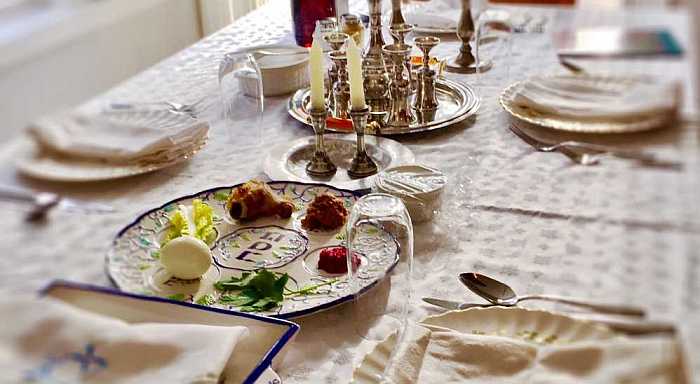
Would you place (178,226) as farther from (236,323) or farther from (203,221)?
(236,323)

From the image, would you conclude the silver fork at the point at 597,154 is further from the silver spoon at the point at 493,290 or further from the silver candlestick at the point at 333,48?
the silver candlestick at the point at 333,48

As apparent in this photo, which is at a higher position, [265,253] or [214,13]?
[214,13]

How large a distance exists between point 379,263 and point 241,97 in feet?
1.75

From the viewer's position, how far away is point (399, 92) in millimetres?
1137

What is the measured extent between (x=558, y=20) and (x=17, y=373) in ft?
1.10

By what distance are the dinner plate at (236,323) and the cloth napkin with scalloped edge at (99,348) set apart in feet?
0.04

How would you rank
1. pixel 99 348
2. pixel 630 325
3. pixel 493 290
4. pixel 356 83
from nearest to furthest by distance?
pixel 630 325, pixel 99 348, pixel 493 290, pixel 356 83

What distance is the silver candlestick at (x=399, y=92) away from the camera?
1.11 m

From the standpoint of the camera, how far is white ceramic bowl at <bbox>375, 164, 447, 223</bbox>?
2.85 ft

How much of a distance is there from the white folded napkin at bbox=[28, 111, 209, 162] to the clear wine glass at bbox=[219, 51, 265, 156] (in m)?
0.42

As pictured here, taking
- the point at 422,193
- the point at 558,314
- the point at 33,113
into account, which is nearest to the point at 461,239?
the point at 422,193

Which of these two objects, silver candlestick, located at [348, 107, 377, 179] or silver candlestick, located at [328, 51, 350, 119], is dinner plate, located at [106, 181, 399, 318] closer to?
silver candlestick, located at [348, 107, 377, 179]

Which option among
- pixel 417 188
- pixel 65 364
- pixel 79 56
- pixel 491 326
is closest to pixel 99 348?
pixel 65 364

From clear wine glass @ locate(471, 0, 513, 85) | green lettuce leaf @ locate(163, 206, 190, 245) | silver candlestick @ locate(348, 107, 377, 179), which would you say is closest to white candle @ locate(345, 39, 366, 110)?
silver candlestick @ locate(348, 107, 377, 179)
